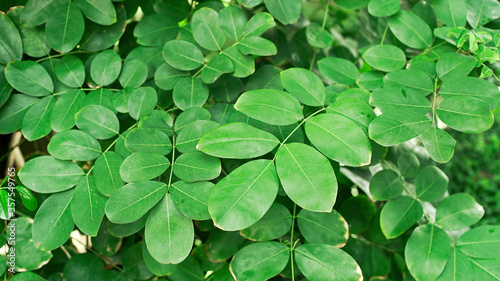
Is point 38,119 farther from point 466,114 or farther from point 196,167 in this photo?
point 466,114

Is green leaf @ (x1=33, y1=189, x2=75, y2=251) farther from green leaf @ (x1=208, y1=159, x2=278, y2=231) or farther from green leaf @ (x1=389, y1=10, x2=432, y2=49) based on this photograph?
green leaf @ (x1=389, y1=10, x2=432, y2=49)

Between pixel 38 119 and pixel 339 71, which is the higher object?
pixel 38 119

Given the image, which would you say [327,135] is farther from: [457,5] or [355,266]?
[457,5]

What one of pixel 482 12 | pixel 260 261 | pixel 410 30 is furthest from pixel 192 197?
pixel 482 12

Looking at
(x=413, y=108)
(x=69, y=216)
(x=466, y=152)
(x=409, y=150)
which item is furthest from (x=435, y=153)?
(x=466, y=152)

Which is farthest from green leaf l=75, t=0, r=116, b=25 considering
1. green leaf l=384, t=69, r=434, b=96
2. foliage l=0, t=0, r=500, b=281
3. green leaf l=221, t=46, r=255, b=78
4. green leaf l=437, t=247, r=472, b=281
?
green leaf l=437, t=247, r=472, b=281

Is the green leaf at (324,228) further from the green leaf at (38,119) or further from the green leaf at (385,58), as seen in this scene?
the green leaf at (38,119)
